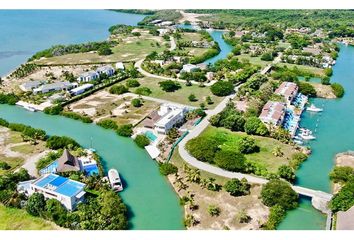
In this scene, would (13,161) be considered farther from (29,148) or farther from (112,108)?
(112,108)

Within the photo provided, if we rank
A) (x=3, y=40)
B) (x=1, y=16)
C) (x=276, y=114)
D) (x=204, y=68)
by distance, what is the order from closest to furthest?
(x=276, y=114) < (x=204, y=68) < (x=3, y=40) < (x=1, y=16)

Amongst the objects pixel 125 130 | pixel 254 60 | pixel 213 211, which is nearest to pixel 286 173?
pixel 213 211

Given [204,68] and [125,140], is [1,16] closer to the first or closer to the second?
[204,68]

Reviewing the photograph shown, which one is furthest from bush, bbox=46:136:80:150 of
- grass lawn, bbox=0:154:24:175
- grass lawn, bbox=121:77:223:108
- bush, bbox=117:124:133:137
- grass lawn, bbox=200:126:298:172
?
grass lawn, bbox=121:77:223:108

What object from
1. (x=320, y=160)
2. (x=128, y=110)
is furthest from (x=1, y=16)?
(x=320, y=160)

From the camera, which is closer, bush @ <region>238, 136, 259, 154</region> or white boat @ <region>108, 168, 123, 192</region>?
white boat @ <region>108, 168, 123, 192</region>

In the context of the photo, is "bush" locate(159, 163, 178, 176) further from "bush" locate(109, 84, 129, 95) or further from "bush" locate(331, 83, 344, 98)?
"bush" locate(331, 83, 344, 98)

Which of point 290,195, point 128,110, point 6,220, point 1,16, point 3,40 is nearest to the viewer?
point 6,220
